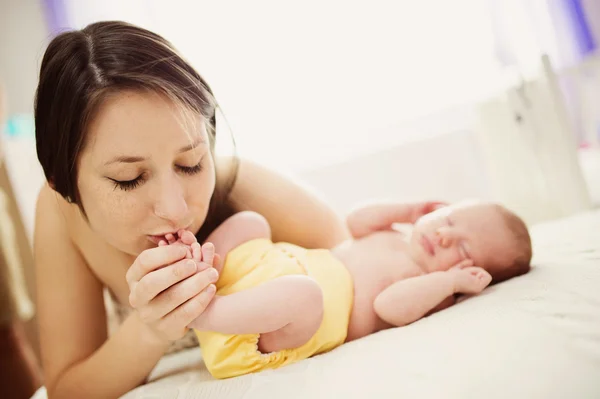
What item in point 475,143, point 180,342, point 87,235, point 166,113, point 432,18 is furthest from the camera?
point 432,18

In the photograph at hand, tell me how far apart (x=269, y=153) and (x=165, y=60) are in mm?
1916

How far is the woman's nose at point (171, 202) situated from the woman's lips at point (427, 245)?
62 centimetres

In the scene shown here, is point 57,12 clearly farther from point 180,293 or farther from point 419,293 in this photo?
point 419,293

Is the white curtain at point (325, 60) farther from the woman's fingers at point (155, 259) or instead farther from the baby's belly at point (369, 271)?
the woman's fingers at point (155, 259)

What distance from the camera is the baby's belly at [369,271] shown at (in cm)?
102

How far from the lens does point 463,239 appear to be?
3.75ft

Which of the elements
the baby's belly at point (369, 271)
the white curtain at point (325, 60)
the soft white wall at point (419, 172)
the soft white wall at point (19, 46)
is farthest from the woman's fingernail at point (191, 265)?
the soft white wall at point (19, 46)

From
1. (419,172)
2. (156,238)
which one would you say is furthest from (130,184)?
(419,172)

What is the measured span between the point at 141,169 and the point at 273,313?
34 centimetres

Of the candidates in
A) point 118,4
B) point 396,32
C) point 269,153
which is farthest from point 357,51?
point 118,4

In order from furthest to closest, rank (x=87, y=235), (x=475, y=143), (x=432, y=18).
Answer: (x=432, y=18), (x=475, y=143), (x=87, y=235)

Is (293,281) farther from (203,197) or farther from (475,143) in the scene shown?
(475,143)

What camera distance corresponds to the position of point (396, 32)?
267 cm

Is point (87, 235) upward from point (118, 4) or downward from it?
downward
